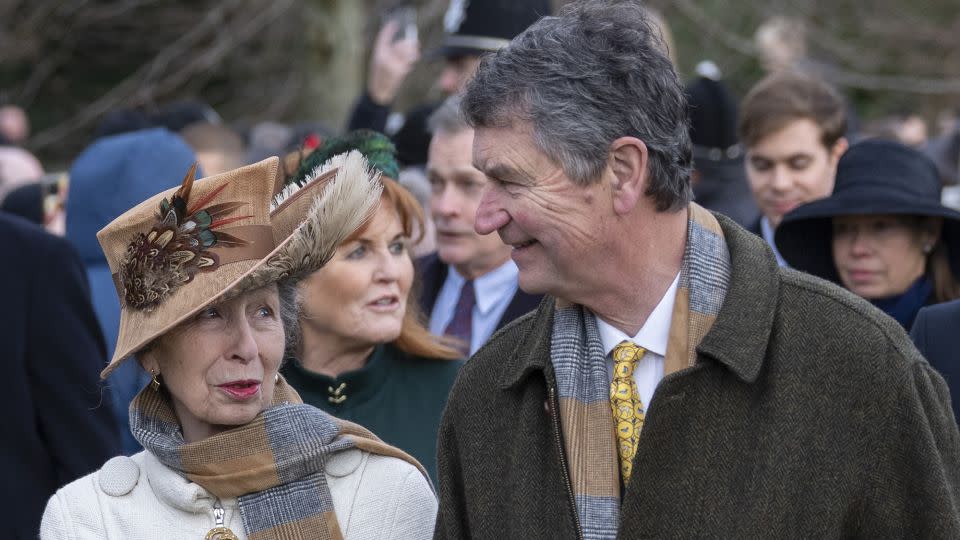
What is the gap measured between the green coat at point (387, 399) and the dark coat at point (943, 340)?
1501 mm

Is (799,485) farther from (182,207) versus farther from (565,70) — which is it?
(182,207)

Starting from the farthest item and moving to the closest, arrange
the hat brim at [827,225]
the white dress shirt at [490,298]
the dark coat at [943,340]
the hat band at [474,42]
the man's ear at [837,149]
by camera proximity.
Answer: the hat band at [474,42]
the man's ear at [837,149]
the white dress shirt at [490,298]
the hat brim at [827,225]
the dark coat at [943,340]

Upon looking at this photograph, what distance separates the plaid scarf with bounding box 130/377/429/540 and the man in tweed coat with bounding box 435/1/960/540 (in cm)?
32

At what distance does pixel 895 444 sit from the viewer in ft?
9.18

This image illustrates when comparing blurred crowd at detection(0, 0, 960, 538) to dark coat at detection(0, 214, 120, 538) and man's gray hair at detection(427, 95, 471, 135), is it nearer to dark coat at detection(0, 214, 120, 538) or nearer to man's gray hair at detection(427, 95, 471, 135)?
dark coat at detection(0, 214, 120, 538)

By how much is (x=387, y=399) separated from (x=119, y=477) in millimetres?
1327

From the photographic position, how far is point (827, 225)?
5.36m

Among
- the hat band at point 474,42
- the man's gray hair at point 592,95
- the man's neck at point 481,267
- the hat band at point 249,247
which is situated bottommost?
the man's neck at point 481,267

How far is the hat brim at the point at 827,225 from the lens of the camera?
5.06m

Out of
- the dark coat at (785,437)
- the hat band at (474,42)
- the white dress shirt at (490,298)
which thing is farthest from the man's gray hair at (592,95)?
the hat band at (474,42)

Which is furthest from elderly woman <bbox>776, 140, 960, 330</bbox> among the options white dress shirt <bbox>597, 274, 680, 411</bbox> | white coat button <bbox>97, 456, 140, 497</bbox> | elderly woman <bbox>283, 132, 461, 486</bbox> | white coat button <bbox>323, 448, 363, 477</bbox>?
white coat button <bbox>97, 456, 140, 497</bbox>

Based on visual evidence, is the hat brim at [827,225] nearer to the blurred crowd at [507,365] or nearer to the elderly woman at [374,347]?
the blurred crowd at [507,365]

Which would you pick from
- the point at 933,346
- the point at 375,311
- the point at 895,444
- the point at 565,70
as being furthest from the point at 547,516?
the point at 375,311

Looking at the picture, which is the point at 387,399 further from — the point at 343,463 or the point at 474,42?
the point at 474,42
